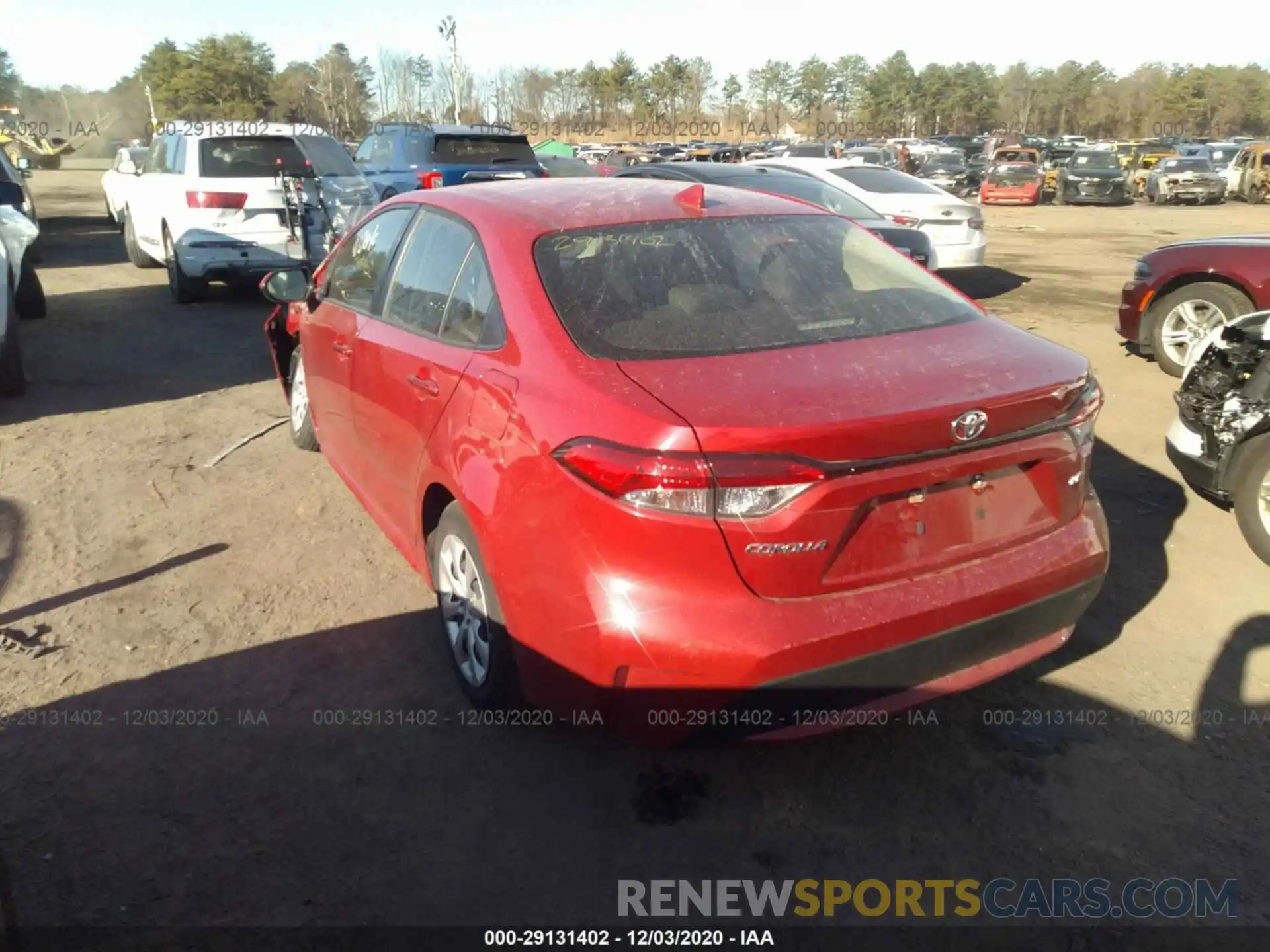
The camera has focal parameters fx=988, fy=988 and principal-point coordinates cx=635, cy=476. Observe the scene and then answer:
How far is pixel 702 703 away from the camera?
8.32 feet

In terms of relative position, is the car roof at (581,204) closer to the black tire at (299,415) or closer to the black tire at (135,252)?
the black tire at (299,415)

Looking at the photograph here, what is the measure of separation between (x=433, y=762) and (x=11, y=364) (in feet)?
18.4

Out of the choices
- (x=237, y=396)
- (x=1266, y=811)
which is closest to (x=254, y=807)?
(x=1266, y=811)

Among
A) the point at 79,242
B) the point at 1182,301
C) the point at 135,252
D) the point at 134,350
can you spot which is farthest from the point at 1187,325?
the point at 79,242

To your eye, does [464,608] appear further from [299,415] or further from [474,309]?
[299,415]

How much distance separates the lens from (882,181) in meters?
12.0

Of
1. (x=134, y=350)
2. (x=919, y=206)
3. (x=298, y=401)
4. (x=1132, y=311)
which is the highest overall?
(x=919, y=206)

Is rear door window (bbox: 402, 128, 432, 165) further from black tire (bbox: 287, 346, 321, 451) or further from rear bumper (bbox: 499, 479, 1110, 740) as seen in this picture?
rear bumper (bbox: 499, 479, 1110, 740)

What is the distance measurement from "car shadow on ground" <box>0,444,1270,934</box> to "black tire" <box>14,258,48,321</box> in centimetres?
755

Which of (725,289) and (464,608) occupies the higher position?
(725,289)

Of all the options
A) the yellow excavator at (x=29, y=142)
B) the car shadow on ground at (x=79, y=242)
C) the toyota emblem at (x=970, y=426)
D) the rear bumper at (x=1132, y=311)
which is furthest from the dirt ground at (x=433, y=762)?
the yellow excavator at (x=29, y=142)

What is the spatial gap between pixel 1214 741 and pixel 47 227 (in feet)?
69.1

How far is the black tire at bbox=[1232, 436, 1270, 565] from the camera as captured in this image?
14.6 feet

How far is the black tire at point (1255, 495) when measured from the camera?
175 inches
